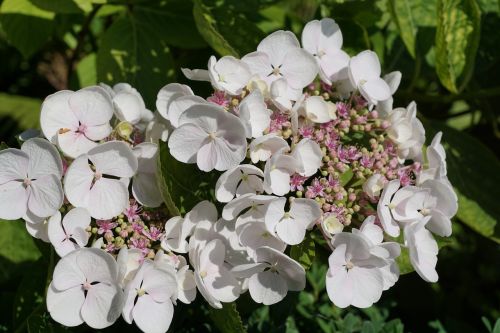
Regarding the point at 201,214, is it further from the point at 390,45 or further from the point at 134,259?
the point at 390,45

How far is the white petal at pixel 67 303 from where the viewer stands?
37.3 inches

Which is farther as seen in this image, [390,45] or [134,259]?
[390,45]

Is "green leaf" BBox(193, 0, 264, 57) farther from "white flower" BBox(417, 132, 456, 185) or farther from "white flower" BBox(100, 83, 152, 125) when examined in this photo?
"white flower" BBox(417, 132, 456, 185)

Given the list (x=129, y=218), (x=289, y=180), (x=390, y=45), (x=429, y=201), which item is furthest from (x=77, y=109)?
(x=390, y=45)

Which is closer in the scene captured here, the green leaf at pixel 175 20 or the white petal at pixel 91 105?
the white petal at pixel 91 105

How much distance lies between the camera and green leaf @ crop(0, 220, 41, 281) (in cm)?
156

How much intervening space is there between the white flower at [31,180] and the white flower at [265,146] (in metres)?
0.26

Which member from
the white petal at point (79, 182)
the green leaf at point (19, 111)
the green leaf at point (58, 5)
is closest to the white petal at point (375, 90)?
the white petal at point (79, 182)

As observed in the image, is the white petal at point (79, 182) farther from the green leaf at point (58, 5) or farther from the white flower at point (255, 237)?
the green leaf at point (58, 5)

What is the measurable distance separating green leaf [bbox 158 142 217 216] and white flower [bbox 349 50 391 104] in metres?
0.26

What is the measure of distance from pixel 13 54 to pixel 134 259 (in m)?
1.47

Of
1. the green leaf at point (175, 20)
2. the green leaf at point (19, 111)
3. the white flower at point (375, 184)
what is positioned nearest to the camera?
the white flower at point (375, 184)

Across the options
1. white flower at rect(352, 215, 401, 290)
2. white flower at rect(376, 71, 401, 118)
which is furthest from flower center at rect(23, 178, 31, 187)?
white flower at rect(376, 71, 401, 118)

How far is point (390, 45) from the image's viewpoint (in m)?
1.63
